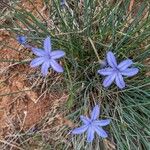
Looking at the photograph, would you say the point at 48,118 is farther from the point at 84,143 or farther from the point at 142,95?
the point at 142,95

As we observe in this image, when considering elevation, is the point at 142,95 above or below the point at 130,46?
below

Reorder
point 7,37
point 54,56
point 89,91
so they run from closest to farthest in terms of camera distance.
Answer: point 54,56
point 89,91
point 7,37

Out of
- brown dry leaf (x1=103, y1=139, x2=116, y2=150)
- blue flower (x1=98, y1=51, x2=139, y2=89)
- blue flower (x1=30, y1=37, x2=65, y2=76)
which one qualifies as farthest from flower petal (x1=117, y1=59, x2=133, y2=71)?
brown dry leaf (x1=103, y1=139, x2=116, y2=150)

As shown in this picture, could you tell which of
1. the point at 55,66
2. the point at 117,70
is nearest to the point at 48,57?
the point at 55,66

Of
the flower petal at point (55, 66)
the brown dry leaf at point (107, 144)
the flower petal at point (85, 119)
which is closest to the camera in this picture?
the flower petal at point (55, 66)

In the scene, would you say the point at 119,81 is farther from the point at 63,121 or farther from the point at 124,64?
the point at 63,121

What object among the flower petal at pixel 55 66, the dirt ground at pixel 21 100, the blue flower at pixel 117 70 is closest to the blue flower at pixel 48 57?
the flower petal at pixel 55 66

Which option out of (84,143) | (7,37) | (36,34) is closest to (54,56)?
(36,34)

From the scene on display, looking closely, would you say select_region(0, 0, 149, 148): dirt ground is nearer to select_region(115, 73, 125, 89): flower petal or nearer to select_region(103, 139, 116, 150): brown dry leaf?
select_region(103, 139, 116, 150): brown dry leaf

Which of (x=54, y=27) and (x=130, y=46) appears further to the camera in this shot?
(x=54, y=27)

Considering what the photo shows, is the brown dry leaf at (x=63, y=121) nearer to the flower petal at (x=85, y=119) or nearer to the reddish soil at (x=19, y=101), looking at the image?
the reddish soil at (x=19, y=101)

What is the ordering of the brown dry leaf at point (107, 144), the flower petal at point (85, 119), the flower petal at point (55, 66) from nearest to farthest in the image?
the flower petal at point (55, 66)
the flower petal at point (85, 119)
the brown dry leaf at point (107, 144)
